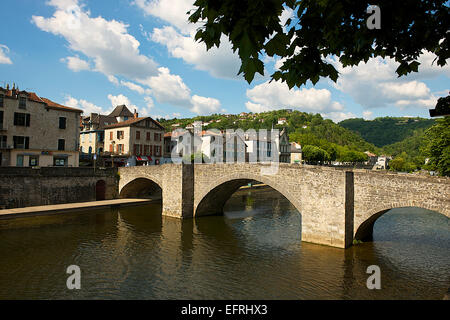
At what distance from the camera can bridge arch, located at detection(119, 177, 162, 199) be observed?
3297 centimetres

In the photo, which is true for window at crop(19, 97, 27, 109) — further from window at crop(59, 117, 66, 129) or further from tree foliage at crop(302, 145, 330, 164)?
tree foliage at crop(302, 145, 330, 164)

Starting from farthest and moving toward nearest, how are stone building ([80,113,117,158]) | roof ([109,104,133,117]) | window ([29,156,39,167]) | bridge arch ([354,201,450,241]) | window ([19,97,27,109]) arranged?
roof ([109,104,133,117]) < stone building ([80,113,117,158]) < window ([29,156,39,167]) < window ([19,97,27,109]) < bridge arch ([354,201,450,241])

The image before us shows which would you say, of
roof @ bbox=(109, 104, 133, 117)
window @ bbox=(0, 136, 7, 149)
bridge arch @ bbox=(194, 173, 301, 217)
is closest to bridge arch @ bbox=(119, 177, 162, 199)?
bridge arch @ bbox=(194, 173, 301, 217)

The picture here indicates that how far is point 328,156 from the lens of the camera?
77.6 metres

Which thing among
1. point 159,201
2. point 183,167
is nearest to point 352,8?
point 183,167

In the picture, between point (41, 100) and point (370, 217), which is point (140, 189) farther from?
point (370, 217)

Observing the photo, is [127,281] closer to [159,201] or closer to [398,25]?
[398,25]

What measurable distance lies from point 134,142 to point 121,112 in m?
12.6

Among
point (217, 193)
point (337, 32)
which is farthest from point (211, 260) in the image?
point (337, 32)

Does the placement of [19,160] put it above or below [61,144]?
below

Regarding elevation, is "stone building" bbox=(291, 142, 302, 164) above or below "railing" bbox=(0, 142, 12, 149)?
above

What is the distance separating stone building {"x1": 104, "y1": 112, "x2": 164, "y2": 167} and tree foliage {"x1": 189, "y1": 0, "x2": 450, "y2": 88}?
3882 cm

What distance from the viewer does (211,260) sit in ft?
49.8

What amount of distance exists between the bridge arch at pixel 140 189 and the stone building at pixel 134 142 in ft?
22.1
